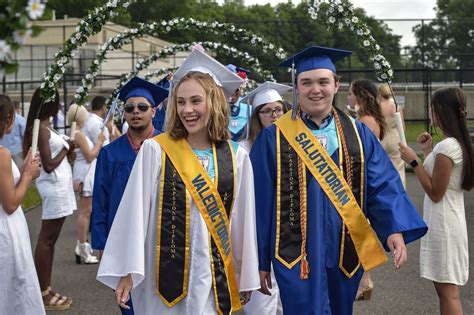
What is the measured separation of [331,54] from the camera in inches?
203

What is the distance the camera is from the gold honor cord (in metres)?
4.86

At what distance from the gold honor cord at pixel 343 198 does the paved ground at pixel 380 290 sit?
2.70 meters

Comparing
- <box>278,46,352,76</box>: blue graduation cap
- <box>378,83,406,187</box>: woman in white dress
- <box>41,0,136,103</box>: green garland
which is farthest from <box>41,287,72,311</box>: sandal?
<box>278,46,352,76</box>: blue graduation cap

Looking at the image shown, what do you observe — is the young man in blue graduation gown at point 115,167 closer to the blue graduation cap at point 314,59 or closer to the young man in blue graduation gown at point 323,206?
the young man in blue graduation gown at point 323,206

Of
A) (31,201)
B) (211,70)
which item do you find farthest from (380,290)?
(31,201)

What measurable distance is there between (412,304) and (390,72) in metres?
2.08

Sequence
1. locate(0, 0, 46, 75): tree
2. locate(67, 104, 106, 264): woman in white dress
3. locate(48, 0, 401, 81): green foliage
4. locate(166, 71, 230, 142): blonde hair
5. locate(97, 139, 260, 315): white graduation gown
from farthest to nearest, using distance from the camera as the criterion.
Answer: locate(48, 0, 401, 81): green foliage < locate(67, 104, 106, 264): woman in white dress < locate(166, 71, 230, 142): blonde hair < locate(97, 139, 260, 315): white graduation gown < locate(0, 0, 46, 75): tree

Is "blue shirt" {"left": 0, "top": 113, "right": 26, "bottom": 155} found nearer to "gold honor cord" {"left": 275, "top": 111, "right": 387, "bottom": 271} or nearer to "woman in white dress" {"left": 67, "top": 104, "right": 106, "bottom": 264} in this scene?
"woman in white dress" {"left": 67, "top": 104, "right": 106, "bottom": 264}

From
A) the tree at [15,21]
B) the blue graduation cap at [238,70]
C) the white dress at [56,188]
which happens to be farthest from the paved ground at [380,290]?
the tree at [15,21]

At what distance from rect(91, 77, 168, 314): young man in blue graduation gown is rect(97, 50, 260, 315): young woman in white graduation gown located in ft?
3.88

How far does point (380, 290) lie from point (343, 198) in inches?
148

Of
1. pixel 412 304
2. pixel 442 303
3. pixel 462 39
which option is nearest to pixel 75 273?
pixel 412 304

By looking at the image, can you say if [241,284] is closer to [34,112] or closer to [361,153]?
[361,153]

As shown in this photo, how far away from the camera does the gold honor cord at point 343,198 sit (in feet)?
16.0
